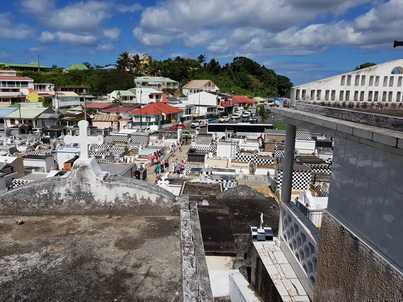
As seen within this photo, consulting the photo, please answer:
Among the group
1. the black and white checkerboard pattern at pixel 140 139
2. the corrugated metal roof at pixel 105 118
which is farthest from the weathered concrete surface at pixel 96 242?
the corrugated metal roof at pixel 105 118

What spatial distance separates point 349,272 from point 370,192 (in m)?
1.17

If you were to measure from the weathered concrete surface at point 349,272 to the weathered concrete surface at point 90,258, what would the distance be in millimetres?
2236

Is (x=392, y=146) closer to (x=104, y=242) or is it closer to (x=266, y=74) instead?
(x=104, y=242)

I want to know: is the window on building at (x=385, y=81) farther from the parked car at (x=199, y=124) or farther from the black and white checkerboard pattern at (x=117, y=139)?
the parked car at (x=199, y=124)

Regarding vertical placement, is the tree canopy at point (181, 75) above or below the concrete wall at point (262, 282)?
above

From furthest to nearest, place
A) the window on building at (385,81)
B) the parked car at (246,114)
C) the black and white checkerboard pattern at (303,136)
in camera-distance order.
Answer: the parked car at (246,114) < the black and white checkerboard pattern at (303,136) < the window on building at (385,81)

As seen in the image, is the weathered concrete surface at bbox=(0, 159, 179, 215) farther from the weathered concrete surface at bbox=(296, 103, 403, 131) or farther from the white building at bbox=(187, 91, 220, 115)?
the white building at bbox=(187, 91, 220, 115)

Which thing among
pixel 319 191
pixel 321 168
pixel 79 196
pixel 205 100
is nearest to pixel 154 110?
pixel 205 100

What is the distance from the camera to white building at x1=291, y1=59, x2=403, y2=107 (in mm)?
6172

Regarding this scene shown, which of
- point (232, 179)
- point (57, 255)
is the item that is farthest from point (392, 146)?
point (232, 179)

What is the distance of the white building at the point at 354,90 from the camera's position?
6.17m

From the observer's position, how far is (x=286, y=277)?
630 centimetres

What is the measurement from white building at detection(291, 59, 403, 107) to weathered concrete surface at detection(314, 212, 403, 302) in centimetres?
243

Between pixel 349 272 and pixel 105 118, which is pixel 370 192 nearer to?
pixel 349 272
